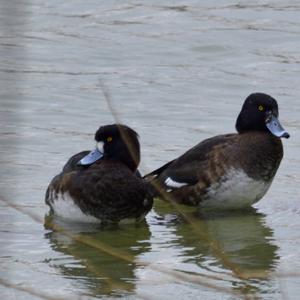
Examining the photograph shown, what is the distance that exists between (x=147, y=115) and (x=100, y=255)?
177 inches

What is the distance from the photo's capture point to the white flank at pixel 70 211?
7.29 m

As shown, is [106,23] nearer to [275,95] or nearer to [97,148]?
[275,95]

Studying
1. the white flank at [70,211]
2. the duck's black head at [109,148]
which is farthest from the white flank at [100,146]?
the white flank at [70,211]

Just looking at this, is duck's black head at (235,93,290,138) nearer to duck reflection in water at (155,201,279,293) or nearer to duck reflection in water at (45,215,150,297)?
duck reflection in water at (155,201,279,293)

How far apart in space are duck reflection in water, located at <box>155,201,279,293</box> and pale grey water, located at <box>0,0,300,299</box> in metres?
0.02

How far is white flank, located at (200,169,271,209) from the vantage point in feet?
25.6

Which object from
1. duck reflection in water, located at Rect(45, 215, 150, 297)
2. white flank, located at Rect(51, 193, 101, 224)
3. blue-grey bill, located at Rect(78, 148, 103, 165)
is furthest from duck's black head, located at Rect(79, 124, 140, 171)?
duck reflection in water, located at Rect(45, 215, 150, 297)

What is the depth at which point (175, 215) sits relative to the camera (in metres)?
7.97

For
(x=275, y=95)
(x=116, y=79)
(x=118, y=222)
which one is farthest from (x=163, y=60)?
(x=118, y=222)

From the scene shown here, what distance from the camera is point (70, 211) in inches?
288

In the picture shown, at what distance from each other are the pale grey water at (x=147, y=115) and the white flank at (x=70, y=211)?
0.08m

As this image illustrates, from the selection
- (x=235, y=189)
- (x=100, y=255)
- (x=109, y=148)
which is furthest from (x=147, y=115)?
(x=100, y=255)

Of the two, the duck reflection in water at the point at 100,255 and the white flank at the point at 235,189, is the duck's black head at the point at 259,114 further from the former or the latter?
the duck reflection in water at the point at 100,255

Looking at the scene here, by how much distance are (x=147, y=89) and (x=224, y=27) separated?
9.40 feet
